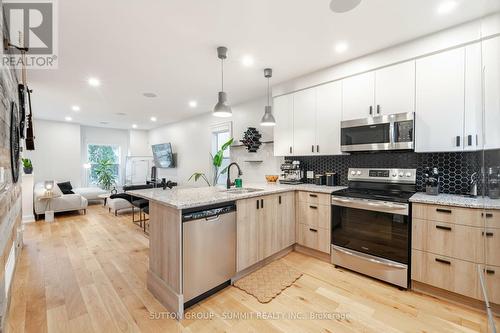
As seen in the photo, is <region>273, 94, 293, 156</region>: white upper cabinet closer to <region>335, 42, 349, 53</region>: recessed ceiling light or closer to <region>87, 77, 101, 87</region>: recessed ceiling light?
<region>335, 42, 349, 53</region>: recessed ceiling light

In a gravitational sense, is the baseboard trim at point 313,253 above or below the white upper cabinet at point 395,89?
below

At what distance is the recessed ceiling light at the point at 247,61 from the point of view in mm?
2730

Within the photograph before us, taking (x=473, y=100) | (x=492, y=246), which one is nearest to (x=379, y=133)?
(x=473, y=100)

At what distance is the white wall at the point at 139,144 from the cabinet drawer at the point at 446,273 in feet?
28.1

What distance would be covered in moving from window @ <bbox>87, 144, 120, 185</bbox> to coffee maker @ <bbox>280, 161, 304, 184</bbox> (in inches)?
283

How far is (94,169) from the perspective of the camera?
7781 millimetres

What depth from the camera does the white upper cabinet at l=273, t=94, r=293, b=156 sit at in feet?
11.4

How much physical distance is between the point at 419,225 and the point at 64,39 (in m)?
4.06

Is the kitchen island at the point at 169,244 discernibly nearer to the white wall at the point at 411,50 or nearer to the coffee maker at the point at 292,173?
the coffee maker at the point at 292,173

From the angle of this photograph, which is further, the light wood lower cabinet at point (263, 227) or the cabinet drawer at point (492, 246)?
the light wood lower cabinet at point (263, 227)

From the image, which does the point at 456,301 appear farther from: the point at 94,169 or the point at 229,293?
the point at 94,169

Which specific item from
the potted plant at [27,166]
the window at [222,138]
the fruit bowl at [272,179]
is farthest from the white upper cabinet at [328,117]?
the potted plant at [27,166]

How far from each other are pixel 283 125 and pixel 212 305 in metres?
2.65

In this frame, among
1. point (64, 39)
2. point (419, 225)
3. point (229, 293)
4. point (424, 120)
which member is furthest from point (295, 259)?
point (64, 39)
